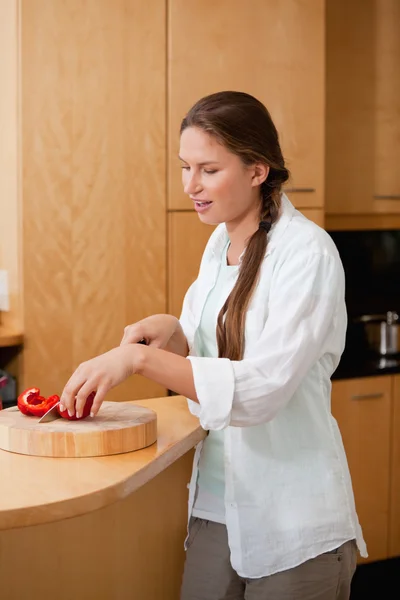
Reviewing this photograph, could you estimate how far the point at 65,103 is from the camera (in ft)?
8.66

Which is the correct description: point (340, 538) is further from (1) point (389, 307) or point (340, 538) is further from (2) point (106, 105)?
(1) point (389, 307)

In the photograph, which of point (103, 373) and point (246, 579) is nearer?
point (103, 373)

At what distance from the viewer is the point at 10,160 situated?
8.79 ft

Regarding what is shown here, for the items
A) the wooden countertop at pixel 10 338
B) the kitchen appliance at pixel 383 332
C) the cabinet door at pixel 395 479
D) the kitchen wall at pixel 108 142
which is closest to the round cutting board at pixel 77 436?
the wooden countertop at pixel 10 338

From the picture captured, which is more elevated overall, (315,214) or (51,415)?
(315,214)

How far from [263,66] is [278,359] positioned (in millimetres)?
1788

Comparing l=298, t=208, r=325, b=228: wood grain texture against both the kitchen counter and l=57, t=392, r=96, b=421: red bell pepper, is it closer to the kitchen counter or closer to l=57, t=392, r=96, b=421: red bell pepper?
the kitchen counter

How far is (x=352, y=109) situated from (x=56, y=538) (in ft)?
7.38

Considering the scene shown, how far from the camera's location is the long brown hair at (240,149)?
1.49 metres

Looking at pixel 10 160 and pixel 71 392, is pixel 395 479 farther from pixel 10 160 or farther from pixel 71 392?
pixel 71 392

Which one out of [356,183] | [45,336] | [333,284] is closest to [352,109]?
[356,183]

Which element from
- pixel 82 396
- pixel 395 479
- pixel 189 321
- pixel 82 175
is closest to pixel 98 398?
pixel 82 396

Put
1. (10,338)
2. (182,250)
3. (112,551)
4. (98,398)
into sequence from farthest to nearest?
(182,250) → (10,338) → (112,551) → (98,398)

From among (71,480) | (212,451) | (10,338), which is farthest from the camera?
(10,338)
